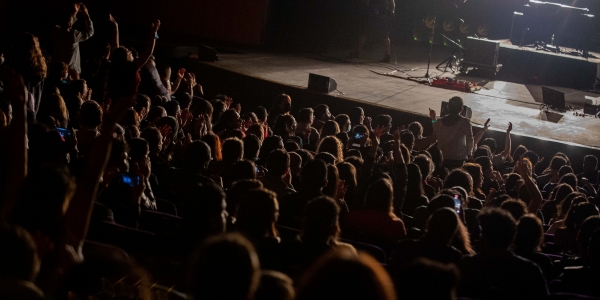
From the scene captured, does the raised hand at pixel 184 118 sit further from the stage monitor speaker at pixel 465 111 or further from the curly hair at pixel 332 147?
the stage monitor speaker at pixel 465 111

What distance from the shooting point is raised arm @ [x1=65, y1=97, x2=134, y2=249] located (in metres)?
2.62

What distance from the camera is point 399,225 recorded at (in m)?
4.12

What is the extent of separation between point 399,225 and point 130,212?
1.73 m

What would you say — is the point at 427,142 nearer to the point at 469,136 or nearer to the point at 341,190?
the point at 469,136

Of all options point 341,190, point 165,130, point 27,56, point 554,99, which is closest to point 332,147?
point 341,190

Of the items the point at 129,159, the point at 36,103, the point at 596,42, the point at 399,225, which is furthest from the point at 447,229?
the point at 596,42

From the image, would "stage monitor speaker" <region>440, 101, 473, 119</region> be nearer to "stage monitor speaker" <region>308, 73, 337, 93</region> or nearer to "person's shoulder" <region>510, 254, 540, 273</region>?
"stage monitor speaker" <region>308, 73, 337, 93</region>

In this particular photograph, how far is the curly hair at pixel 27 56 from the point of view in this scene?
15.7 ft

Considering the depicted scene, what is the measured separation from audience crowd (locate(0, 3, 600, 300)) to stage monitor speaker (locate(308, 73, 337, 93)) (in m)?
3.43

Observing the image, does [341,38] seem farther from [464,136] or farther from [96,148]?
[96,148]

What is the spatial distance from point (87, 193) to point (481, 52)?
1386cm

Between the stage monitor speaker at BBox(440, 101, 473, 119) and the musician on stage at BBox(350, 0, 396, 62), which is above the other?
the musician on stage at BBox(350, 0, 396, 62)

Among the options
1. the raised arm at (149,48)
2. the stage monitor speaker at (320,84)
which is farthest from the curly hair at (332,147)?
the stage monitor speaker at (320,84)

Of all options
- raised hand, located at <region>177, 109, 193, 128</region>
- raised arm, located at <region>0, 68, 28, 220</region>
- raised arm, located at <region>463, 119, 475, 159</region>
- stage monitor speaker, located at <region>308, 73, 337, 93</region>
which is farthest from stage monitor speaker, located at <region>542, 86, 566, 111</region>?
raised arm, located at <region>0, 68, 28, 220</region>
